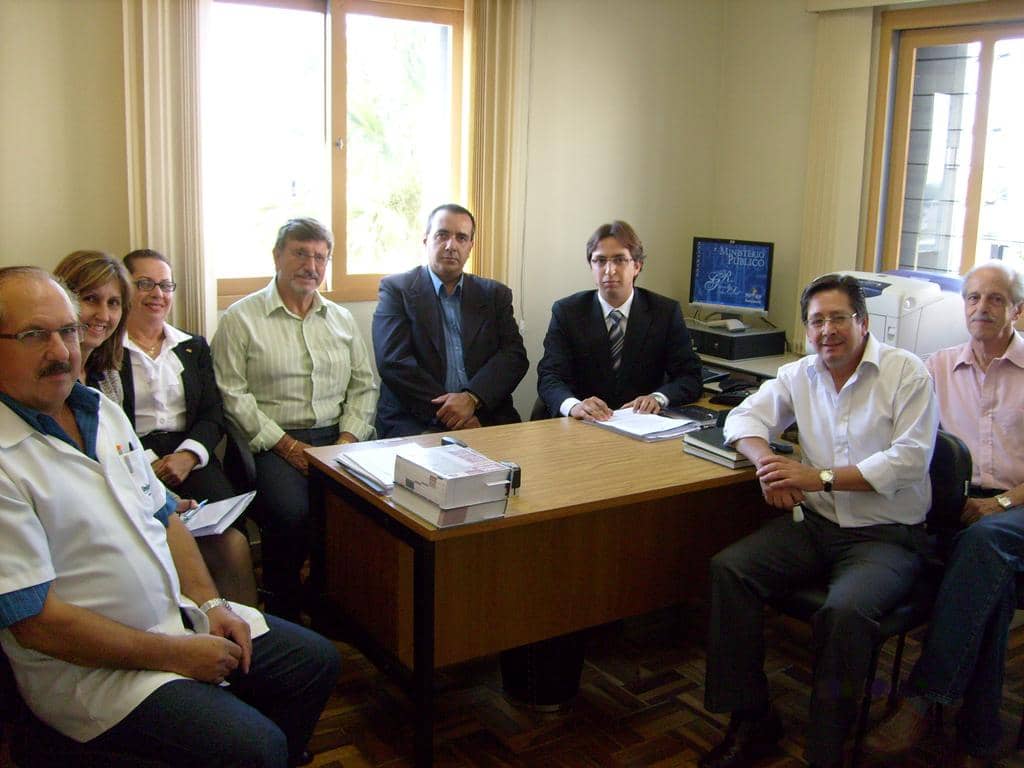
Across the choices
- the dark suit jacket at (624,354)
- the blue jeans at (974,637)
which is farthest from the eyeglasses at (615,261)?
the blue jeans at (974,637)

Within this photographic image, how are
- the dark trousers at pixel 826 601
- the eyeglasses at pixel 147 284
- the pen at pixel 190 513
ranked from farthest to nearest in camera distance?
the eyeglasses at pixel 147 284 → the pen at pixel 190 513 → the dark trousers at pixel 826 601

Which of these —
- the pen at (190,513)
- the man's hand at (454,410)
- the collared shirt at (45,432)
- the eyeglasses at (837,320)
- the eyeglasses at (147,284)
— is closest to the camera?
the collared shirt at (45,432)

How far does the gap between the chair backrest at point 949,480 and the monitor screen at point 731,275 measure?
195 centimetres

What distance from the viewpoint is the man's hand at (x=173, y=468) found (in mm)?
2760

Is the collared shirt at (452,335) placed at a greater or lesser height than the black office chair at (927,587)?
greater

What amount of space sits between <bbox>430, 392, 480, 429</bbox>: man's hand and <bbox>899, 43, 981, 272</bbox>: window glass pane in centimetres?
229

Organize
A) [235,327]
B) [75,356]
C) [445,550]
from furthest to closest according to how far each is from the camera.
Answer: [235,327] → [445,550] → [75,356]

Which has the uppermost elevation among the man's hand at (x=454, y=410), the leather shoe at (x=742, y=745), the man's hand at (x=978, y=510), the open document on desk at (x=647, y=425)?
the open document on desk at (x=647, y=425)

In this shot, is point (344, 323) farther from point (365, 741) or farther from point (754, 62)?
point (754, 62)

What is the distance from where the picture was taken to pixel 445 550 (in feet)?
7.27

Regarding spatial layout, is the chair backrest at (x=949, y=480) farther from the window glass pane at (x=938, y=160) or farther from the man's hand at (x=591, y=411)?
the window glass pane at (x=938, y=160)

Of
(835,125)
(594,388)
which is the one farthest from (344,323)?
(835,125)

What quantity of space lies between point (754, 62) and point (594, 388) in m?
2.16

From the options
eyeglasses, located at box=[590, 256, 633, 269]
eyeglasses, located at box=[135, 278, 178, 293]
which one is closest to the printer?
eyeglasses, located at box=[590, 256, 633, 269]
